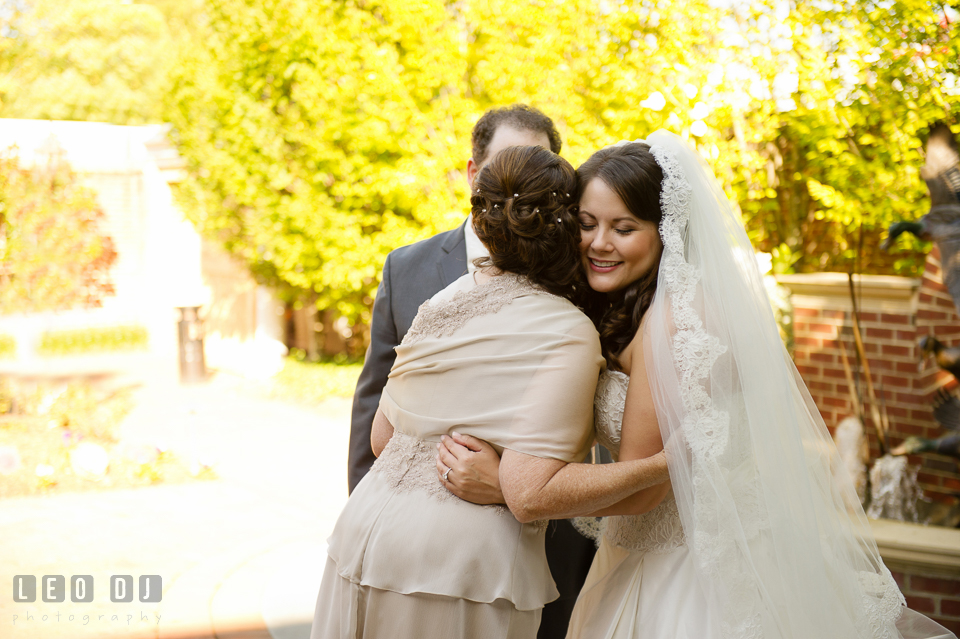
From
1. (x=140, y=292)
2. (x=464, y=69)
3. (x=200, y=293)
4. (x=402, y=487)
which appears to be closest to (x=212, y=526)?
(x=402, y=487)

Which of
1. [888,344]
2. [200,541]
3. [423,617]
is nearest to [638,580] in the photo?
[423,617]

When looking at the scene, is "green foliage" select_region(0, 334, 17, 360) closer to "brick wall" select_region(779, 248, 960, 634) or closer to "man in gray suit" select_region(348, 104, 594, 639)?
"man in gray suit" select_region(348, 104, 594, 639)

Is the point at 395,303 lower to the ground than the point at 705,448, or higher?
higher

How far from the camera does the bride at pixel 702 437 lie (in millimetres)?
1718

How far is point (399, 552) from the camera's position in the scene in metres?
1.66

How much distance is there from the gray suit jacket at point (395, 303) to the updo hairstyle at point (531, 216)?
2.17ft

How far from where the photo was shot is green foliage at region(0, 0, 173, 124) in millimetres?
22953

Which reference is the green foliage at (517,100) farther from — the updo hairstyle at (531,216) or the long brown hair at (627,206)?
the updo hairstyle at (531,216)

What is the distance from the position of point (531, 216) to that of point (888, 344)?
4.13 meters

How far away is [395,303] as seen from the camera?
2.43 m
